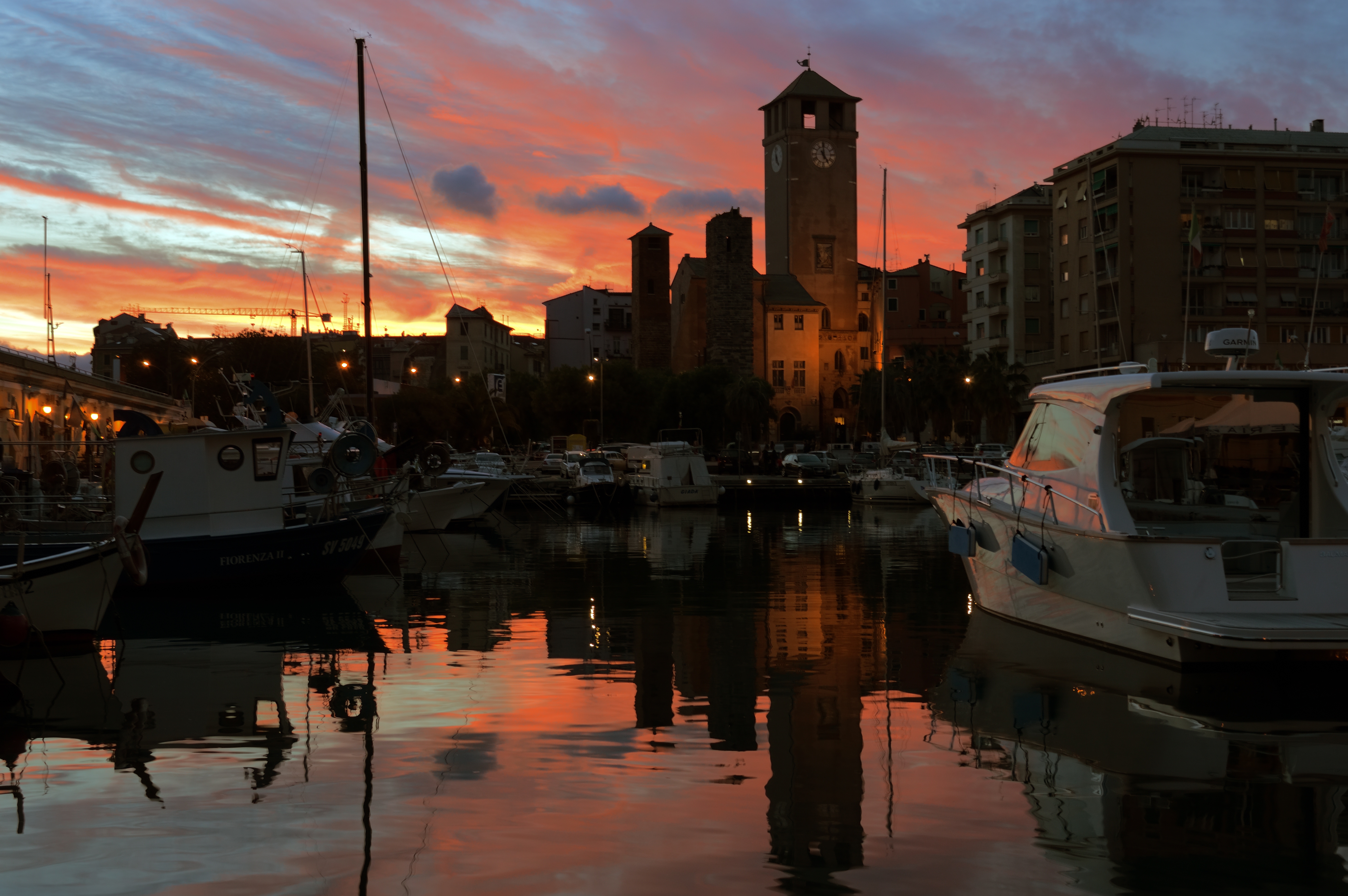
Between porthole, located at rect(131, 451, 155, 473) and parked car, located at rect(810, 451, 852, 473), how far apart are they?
43273 mm

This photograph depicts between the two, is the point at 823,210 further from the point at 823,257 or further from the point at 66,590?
the point at 66,590

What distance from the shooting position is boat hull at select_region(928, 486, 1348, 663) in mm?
Result: 10383

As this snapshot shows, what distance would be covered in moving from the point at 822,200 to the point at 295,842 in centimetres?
10235

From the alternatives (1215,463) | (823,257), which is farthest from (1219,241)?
(1215,463)

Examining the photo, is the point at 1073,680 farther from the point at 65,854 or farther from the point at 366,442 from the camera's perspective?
the point at 366,442

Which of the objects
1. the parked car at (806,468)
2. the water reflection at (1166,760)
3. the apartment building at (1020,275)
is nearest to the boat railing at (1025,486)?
the water reflection at (1166,760)

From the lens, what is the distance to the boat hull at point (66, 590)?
1223 cm

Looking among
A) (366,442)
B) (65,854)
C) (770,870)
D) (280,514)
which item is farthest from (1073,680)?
(366,442)

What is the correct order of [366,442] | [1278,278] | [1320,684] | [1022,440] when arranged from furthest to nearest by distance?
[1278,278] < [366,442] < [1022,440] < [1320,684]

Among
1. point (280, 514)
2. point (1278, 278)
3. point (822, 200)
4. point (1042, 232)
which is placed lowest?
point (280, 514)

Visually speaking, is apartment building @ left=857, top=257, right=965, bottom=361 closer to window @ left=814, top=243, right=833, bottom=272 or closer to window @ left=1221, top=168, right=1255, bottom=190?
window @ left=814, top=243, right=833, bottom=272

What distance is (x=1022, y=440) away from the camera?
49.8ft

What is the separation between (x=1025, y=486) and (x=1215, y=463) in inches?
78.7

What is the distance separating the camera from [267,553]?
63.7 feet
